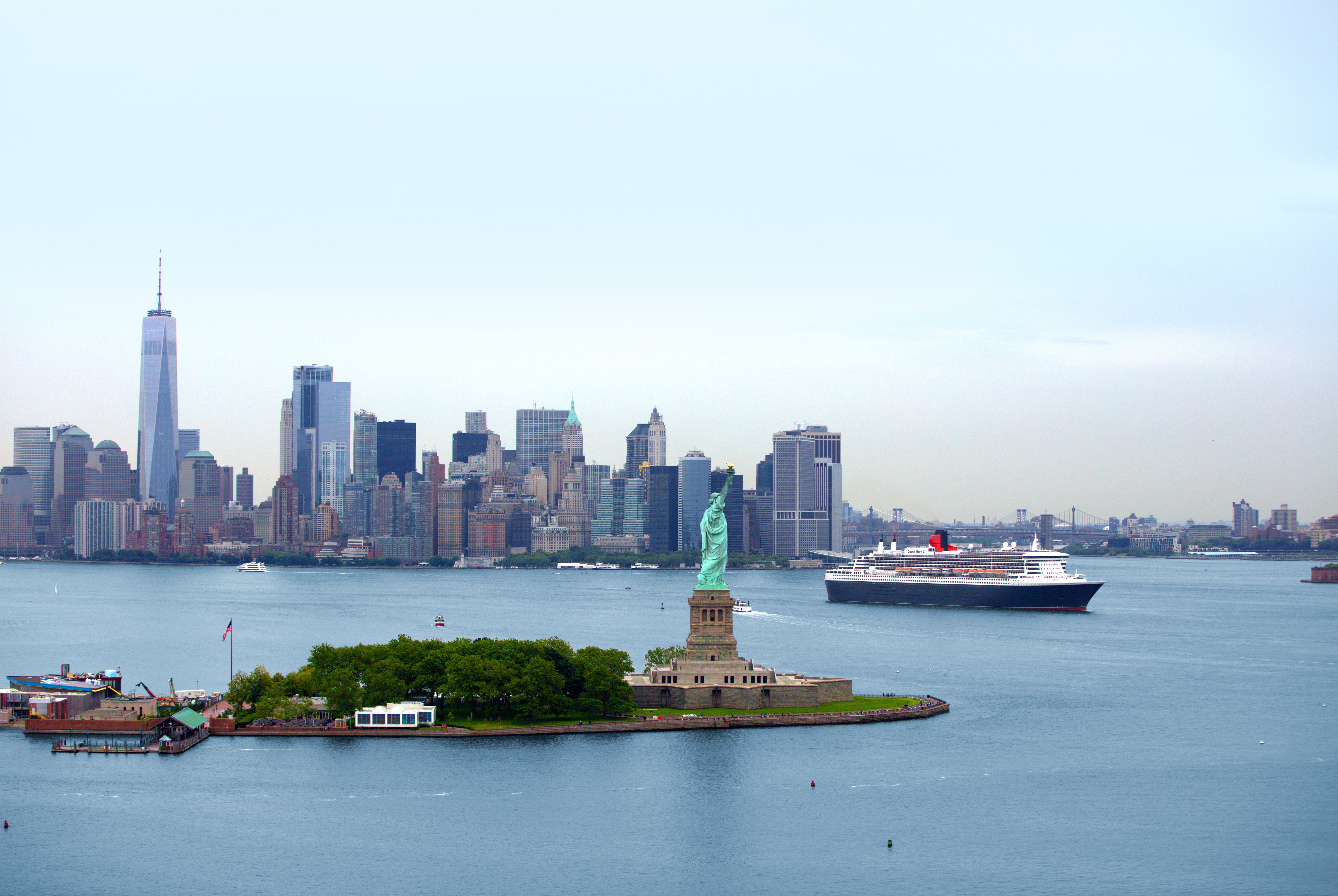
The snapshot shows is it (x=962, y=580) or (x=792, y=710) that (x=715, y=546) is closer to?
(x=792, y=710)

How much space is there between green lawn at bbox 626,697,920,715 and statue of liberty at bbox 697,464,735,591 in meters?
4.94

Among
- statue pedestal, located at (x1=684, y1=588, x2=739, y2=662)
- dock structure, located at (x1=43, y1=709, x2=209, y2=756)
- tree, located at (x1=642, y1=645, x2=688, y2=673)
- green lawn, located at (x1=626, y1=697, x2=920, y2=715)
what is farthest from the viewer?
tree, located at (x1=642, y1=645, x2=688, y2=673)

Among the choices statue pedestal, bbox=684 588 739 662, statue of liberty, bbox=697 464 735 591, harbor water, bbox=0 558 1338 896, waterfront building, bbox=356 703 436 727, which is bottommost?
harbor water, bbox=0 558 1338 896

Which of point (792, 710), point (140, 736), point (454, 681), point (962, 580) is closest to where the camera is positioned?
point (140, 736)

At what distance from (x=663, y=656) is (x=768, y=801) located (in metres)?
19.6

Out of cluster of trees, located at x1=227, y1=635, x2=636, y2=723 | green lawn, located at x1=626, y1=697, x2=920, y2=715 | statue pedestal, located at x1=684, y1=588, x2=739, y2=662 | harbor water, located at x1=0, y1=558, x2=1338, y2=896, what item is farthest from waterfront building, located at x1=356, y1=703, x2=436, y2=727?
statue pedestal, located at x1=684, y1=588, x2=739, y2=662

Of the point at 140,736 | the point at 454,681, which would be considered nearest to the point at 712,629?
the point at 454,681

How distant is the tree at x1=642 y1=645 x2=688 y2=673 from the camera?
65562 millimetres

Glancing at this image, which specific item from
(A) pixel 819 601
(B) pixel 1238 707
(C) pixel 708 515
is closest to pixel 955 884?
(C) pixel 708 515

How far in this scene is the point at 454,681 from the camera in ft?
193

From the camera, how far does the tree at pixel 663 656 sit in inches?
2581

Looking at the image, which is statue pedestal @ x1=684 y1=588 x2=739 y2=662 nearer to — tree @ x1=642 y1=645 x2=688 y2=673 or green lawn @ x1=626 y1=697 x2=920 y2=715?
green lawn @ x1=626 y1=697 x2=920 y2=715

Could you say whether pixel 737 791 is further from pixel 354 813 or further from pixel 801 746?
pixel 354 813

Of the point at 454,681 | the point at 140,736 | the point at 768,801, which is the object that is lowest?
the point at 768,801
